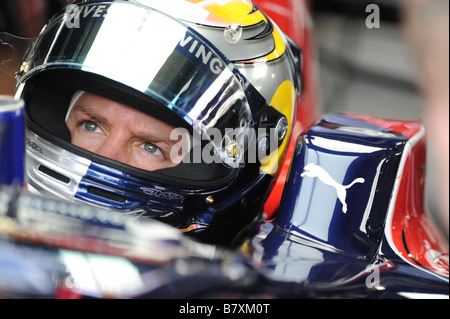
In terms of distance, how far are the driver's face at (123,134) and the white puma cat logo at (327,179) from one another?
0.28m

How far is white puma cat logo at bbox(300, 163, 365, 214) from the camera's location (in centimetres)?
103

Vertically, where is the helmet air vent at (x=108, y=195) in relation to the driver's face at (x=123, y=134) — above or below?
below

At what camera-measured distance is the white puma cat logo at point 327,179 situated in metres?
1.03

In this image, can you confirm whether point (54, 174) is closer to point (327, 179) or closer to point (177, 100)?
point (177, 100)

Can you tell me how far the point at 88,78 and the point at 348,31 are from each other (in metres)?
3.37

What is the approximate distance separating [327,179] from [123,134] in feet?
1.33

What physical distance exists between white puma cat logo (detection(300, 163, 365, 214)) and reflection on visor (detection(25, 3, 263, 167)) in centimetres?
13

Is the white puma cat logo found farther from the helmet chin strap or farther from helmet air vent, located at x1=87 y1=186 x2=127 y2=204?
the helmet chin strap

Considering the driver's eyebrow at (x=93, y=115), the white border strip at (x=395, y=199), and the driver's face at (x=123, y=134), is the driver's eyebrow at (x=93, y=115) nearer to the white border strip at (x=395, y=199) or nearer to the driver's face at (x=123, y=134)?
the driver's face at (x=123, y=134)

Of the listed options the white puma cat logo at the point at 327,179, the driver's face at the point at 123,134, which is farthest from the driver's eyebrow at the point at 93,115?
the white puma cat logo at the point at 327,179

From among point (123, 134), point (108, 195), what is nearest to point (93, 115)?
point (123, 134)

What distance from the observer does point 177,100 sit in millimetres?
1030

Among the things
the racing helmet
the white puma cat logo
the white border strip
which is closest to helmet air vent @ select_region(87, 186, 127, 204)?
the racing helmet

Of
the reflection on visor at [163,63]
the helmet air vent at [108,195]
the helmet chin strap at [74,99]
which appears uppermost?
the reflection on visor at [163,63]
